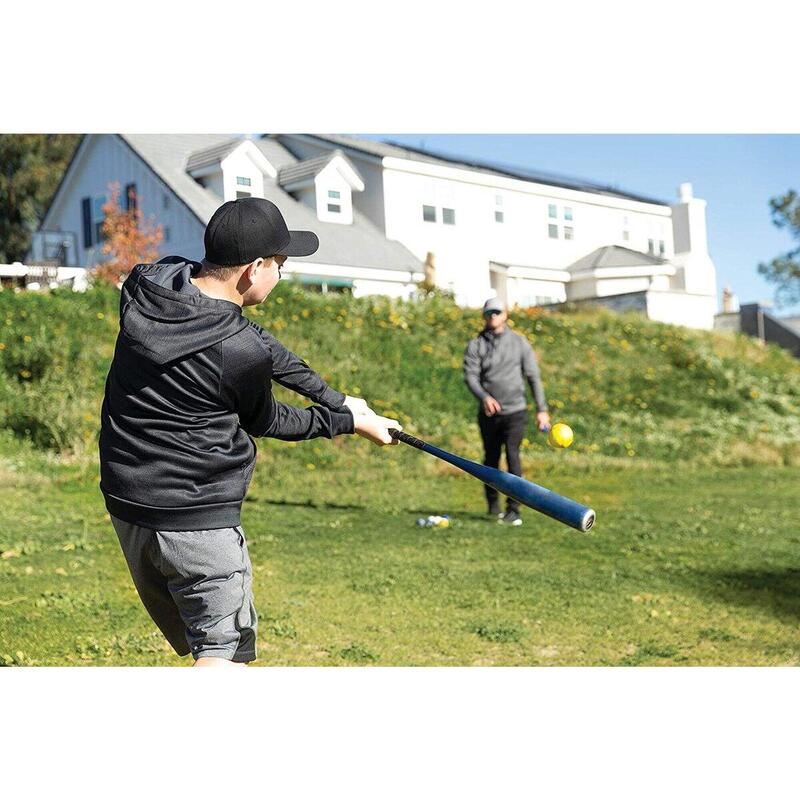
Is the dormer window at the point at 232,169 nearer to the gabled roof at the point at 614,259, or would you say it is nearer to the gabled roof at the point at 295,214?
the gabled roof at the point at 295,214

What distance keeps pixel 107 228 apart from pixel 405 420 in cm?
482

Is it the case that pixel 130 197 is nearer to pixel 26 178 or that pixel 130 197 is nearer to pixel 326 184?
pixel 326 184

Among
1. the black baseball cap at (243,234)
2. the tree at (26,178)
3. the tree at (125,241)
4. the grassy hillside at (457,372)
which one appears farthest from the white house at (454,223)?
the tree at (26,178)

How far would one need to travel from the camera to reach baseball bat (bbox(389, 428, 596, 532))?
107 inches

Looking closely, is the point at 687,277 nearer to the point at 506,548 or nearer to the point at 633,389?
the point at 633,389

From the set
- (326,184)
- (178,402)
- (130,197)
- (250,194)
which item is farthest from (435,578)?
(130,197)

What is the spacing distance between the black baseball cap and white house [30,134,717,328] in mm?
4920

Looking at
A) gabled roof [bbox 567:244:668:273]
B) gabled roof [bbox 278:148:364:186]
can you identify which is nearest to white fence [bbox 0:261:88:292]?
gabled roof [bbox 278:148:364:186]

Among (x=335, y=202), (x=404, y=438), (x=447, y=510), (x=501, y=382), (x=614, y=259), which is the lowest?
(x=447, y=510)

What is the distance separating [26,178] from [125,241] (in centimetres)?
1097

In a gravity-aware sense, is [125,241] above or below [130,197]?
below

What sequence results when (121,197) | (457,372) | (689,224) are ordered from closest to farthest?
(689,224), (457,372), (121,197)

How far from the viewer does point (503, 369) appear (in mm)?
7445

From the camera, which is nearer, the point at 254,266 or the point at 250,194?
the point at 254,266
